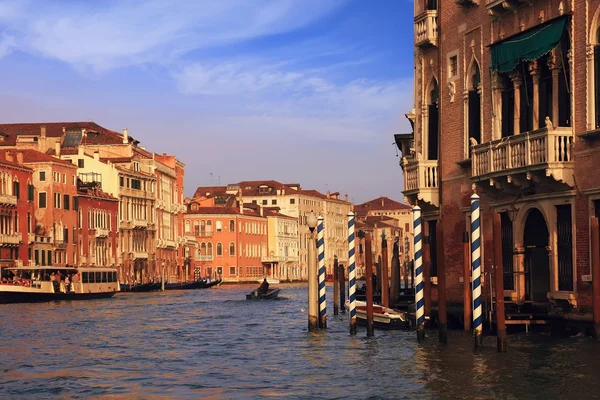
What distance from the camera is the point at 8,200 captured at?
203 feet

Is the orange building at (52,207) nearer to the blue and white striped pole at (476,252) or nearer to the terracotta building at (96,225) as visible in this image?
the terracotta building at (96,225)

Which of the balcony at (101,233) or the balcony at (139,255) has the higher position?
the balcony at (101,233)

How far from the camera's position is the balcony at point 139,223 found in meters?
84.4

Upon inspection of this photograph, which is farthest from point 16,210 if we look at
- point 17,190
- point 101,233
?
point 101,233

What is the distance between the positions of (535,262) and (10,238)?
43902 millimetres

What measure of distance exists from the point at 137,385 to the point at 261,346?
23.4ft

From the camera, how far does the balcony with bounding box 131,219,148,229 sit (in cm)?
8444

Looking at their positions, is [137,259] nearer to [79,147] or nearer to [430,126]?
[79,147]

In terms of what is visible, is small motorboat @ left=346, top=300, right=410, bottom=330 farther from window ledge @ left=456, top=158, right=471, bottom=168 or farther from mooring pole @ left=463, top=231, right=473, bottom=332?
mooring pole @ left=463, top=231, right=473, bottom=332

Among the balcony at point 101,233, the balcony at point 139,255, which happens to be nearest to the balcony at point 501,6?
the balcony at point 101,233

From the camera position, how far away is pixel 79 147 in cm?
7988

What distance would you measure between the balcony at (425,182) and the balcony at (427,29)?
245 centimetres

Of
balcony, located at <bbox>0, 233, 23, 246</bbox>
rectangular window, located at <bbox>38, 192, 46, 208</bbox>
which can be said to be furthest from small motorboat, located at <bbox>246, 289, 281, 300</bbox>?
rectangular window, located at <bbox>38, 192, 46, 208</bbox>

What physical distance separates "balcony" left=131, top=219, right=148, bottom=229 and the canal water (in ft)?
179
